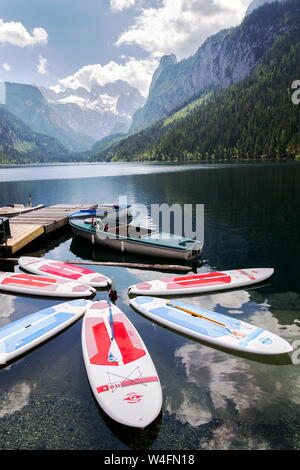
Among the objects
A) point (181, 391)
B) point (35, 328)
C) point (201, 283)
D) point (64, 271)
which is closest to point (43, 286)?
point (64, 271)

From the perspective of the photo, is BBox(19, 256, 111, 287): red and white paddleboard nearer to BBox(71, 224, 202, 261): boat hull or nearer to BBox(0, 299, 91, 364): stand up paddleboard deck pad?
BBox(0, 299, 91, 364): stand up paddleboard deck pad

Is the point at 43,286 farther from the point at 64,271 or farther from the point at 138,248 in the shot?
the point at 138,248

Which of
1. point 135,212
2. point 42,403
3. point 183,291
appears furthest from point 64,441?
point 135,212

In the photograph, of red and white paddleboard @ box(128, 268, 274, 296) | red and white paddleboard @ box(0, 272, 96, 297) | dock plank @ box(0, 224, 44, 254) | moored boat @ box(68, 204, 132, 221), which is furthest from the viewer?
moored boat @ box(68, 204, 132, 221)

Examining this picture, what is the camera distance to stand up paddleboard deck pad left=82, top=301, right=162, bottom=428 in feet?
26.7

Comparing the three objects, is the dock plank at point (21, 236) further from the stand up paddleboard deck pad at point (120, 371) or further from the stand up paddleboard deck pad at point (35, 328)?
the stand up paddleboard deck pad at point (120, 371)

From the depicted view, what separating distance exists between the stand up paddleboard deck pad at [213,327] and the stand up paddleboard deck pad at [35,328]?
11.0 ft

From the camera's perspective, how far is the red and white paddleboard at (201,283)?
55.0ft

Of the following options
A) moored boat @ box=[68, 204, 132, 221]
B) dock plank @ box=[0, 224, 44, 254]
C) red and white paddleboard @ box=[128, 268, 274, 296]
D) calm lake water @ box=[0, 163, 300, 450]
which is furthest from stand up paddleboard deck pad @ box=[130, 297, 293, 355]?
moored boat @ box=[68, 204, 132, 221]

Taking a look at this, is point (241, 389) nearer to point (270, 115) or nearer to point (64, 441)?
point (64, 441)

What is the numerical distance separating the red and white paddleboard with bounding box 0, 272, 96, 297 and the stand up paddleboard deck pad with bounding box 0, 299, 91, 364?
67.1 inches

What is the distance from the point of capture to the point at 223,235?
30.9 meters

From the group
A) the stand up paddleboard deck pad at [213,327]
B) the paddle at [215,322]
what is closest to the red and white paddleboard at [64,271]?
the stand up paddleboard deck pad at [213,327]
